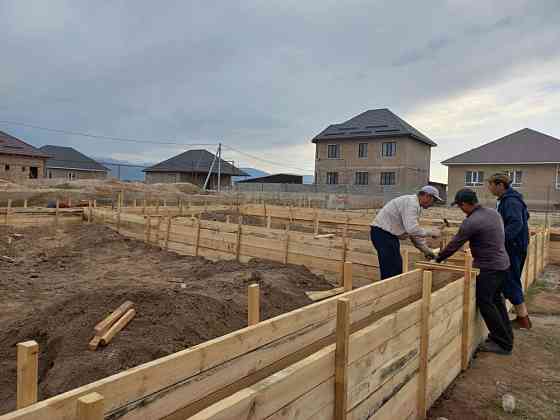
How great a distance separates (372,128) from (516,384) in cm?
3901

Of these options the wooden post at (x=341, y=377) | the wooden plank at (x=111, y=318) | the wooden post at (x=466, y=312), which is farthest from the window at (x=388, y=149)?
the wooden post at (x=341, y=377)

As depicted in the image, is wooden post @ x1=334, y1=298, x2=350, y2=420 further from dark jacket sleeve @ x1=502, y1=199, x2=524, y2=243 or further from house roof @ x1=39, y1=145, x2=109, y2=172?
house roof @ x1=39, y1=145, x2=109, y2=172

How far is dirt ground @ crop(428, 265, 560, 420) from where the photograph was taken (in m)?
3.60

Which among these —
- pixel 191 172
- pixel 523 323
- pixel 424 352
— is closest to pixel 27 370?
pixel 424 352

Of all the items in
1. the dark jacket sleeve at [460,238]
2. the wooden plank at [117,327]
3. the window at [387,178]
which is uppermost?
the window at [387,178]

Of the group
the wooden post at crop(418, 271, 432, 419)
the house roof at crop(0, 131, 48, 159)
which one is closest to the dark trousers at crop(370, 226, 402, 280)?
the wooden post at crop(418, 271, 432, 419)

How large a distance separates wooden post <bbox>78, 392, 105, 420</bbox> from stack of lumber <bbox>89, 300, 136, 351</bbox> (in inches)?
121

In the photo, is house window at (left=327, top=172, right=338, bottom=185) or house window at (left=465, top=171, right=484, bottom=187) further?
house window at (left=327, top=172, right=338, bottom=185)

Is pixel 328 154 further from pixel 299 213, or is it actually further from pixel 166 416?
pixel 166 416

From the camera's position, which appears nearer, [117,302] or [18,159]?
[117,302]

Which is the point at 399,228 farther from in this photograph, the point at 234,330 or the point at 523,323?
the point at 234,330

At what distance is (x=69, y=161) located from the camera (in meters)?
51.4

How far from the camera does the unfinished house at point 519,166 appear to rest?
32.6 meters

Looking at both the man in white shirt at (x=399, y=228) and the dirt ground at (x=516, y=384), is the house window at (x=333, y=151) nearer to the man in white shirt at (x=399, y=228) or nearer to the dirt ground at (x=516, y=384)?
the man in white shirt at (x=399, y=228)
